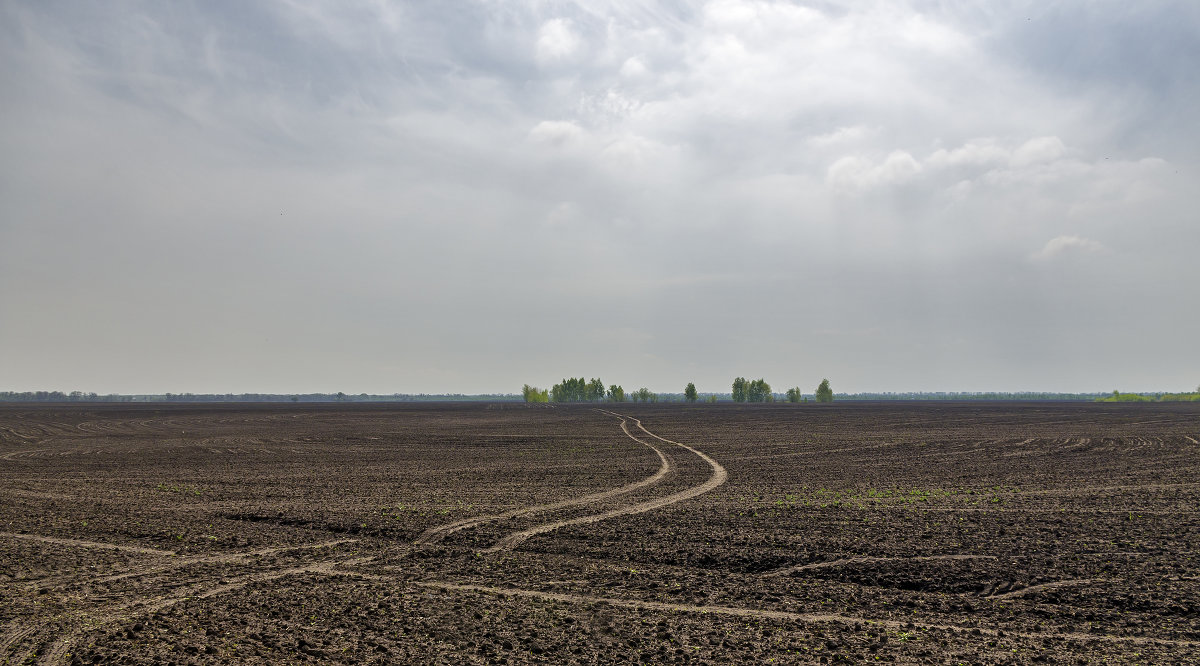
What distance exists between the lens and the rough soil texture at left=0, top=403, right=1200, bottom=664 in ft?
23.1

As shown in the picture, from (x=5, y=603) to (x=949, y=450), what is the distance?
Result: 101ft

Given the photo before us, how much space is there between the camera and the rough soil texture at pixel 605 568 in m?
7.03

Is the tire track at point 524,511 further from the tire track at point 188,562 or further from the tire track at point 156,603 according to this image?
the tire track at point 156,603

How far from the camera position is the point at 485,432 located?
42875 millimetres

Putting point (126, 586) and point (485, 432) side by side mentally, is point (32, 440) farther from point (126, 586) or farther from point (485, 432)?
point (126, 586)

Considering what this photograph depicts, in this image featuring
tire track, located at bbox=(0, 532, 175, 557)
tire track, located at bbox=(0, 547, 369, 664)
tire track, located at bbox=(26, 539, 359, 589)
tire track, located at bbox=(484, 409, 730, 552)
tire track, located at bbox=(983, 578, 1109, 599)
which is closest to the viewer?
tire track, located at bbox=(0, 547, 369, 664)

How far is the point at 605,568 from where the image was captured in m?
9.70

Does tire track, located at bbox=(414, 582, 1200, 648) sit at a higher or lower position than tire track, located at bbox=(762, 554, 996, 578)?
lower

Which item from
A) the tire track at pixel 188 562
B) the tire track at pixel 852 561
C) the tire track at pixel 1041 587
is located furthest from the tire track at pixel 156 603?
the tire track at pixel 1041 587

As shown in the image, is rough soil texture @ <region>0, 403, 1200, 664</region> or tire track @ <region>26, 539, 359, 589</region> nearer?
rough soil texture @ <region>0, 403, 1200, 664</region>

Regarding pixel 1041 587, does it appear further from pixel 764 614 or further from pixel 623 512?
pixel 623 512

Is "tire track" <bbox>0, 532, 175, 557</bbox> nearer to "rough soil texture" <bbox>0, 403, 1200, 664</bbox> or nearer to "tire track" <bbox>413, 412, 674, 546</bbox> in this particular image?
"rough soil texture" <bbox>0, 403, 1200, 664</bbox>

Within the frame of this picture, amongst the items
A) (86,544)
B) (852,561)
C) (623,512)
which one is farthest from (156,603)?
(852,561)

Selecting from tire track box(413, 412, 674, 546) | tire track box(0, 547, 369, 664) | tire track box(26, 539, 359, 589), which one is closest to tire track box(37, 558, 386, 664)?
tire track box(0, 547, 369, 664)
